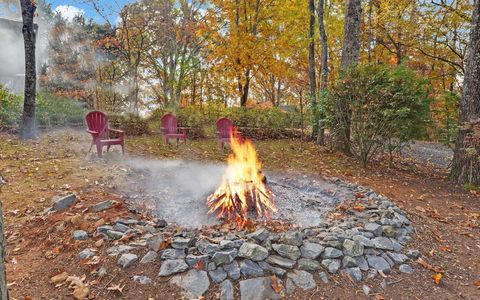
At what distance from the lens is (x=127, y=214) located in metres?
3.32

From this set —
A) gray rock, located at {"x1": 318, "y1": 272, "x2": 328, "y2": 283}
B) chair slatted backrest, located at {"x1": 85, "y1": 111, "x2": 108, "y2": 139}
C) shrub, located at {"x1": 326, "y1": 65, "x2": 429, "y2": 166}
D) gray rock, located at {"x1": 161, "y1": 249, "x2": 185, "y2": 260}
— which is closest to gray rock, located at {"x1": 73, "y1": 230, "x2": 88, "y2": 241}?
gray rock, located at {"x1": 161, "y1": 249, "x2": 185, "y2": 260}

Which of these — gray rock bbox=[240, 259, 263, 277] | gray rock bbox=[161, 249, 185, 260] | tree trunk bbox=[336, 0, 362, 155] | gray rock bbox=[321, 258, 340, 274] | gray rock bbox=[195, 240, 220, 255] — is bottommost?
gray rock bbox=[321, 258, 340, 274]

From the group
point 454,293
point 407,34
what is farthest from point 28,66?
point 407,34

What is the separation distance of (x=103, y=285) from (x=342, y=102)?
5.70m

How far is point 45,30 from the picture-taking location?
19.0 meters

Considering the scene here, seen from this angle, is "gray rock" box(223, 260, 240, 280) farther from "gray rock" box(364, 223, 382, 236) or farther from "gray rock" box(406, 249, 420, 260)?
"gray rock" box(406, 249, 420, 260)

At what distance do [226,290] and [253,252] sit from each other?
39 cm

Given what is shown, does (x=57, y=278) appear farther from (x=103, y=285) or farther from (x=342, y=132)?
(x=342, y=132)

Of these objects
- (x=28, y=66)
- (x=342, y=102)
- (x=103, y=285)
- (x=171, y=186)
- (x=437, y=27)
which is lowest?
(x=103, y=285)

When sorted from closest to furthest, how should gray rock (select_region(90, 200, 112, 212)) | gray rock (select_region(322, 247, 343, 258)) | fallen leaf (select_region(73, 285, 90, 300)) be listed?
fallen leaf (select_region(73, 285, 90, 300)) → gray rock (select_region(322, 247, 343, 258)) → gray rock (select_region(90, 200, 112, 212))

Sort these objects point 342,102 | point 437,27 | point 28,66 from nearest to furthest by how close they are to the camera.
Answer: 1. point 342,102
2. point 28,66
3. point 437,27

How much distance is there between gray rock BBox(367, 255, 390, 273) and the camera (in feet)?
8.81

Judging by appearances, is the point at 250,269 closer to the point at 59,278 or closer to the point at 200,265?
the point at 200,265

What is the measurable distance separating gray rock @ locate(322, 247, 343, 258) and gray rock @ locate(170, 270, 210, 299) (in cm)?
107
